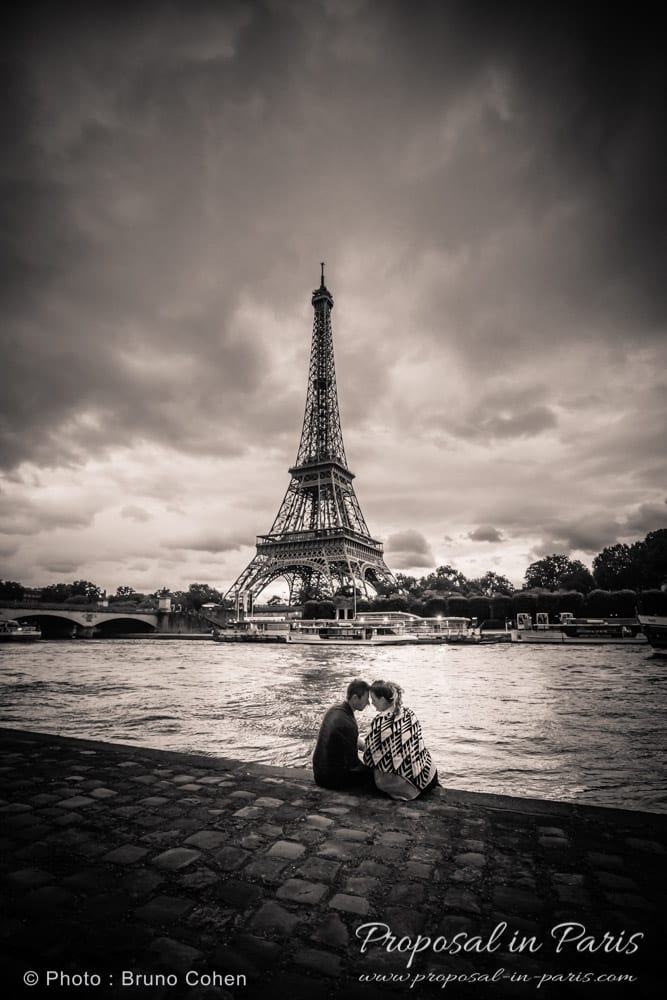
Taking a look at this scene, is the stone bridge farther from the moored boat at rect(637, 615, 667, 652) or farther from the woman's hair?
the woman's hair

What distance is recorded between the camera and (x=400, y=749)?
4.82m

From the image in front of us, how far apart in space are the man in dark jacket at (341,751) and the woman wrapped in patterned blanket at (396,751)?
149 millimetres

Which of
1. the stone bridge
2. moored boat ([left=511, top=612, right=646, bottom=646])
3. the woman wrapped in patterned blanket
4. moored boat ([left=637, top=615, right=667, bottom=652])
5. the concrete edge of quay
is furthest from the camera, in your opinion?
the stone bridge

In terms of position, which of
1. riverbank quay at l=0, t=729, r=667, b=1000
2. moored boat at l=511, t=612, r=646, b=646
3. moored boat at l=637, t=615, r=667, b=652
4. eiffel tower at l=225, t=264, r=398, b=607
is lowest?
moored boat at l=511, t=612, r=646, b=646

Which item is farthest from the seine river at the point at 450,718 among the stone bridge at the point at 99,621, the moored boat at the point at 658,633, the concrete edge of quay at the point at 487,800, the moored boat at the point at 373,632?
the stone bridge at the point at 99,621

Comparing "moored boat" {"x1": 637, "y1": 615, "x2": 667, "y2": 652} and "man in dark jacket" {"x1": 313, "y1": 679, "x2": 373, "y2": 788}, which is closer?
"man in dark jacket" {"x1": 313, "y1": 679, "x2": 373, "y2": 788}

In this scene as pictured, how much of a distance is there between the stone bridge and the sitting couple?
2714 inches

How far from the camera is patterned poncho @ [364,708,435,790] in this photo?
4.71 metres

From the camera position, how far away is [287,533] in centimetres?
6072

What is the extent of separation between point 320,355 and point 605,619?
157 feet

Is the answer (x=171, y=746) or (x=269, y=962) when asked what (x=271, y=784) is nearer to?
(x=269, y=962)

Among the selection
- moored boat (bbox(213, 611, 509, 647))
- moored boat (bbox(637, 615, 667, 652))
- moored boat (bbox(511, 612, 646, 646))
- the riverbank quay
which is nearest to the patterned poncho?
the riverbank quay

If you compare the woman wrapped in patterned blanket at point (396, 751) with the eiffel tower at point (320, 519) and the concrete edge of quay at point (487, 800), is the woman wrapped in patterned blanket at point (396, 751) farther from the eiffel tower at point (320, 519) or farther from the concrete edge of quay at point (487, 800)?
the eiffel tower at point (320, 519)

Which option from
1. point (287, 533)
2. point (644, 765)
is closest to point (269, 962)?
point (644, 765)
